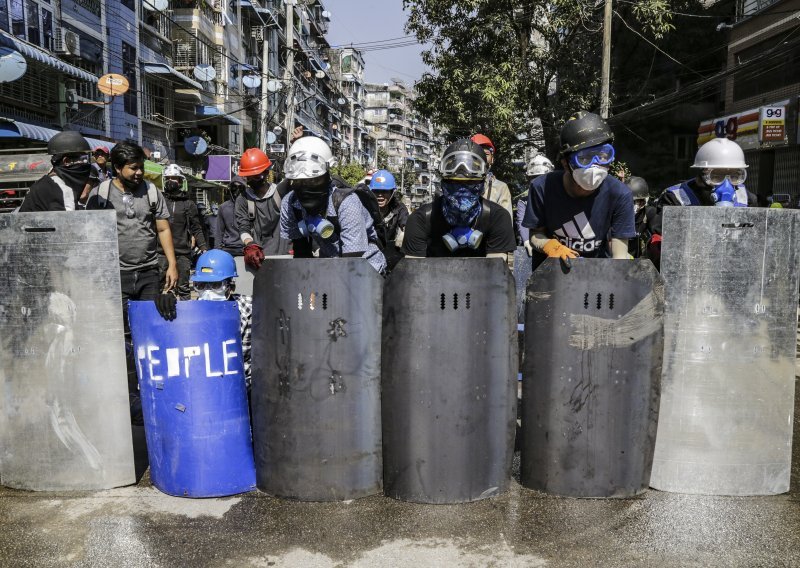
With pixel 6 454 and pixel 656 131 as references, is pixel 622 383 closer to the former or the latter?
pixel 6 454

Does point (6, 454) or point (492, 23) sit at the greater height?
point (492, 23)

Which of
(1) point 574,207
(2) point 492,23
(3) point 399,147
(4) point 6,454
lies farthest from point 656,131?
(3) point 399,147

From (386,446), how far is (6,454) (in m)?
1.98

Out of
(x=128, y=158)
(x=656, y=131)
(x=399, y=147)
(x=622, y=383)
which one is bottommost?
(x=622, y=383)

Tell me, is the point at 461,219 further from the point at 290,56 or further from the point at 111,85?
the point at 290,56

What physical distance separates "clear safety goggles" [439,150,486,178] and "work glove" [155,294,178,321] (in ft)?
5.08

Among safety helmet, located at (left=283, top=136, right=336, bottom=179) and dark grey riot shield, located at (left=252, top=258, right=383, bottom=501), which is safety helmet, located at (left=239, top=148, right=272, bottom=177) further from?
dark grey riot shield, located at (left=252, top=258, right=383, bottom=501)

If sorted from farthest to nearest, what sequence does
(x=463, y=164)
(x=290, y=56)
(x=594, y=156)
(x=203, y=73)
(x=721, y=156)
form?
1. (x=203, y=73)
2. (x=290, y=56)
3. (x=721, y=156)
4. (x=463, y=164)
5. (x=594, y=156)

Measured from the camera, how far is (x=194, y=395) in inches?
133

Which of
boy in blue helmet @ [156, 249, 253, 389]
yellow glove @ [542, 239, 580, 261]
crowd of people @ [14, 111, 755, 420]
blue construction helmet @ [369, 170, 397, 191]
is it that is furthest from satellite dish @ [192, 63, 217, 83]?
yellow glove @ [542, 239, 580, 261]

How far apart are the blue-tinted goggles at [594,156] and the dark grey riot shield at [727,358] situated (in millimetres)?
453

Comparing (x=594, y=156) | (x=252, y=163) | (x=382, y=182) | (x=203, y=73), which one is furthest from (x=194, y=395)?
(x=203, y=73)

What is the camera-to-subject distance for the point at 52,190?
507 centimetres

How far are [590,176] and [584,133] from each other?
225mm
